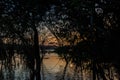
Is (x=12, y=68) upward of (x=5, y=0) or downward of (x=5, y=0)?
downward

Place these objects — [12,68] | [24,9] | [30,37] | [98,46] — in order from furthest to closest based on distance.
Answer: [12,68] < [30,37] < [24,9] < [98,46]

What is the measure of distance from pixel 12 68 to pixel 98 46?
9.86ft

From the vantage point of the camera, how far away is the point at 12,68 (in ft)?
28.9

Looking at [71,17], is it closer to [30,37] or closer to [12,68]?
[30,37]

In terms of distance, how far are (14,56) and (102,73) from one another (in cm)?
229

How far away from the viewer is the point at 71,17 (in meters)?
6.83

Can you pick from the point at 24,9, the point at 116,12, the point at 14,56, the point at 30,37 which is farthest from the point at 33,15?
the point at 116,12

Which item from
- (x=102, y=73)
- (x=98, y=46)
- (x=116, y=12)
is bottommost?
(x=102, y=73)

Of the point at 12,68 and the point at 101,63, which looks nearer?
the point at 101,63

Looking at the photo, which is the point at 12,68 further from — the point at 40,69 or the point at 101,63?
the point at 101,63

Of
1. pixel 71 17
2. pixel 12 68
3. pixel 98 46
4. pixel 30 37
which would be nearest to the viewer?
pixel 98 46

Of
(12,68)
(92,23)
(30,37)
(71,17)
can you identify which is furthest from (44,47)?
(92,23)

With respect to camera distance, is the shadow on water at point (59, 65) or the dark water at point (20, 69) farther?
the dark water at point (20, 69)

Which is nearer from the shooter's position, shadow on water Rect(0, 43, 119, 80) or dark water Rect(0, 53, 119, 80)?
shadow on water Rect(0, 43, 119, 80)
